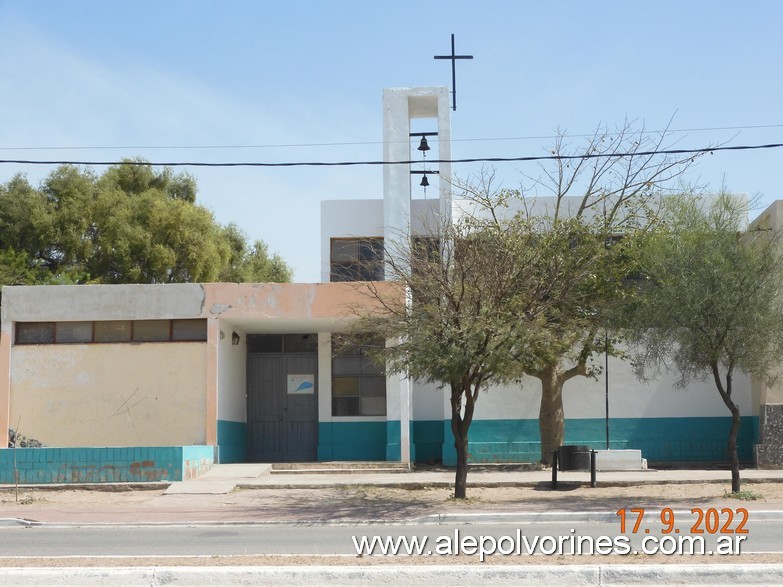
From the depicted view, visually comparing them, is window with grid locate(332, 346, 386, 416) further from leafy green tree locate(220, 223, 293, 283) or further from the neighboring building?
leafy green tree locate(220, 223, 293, 283)

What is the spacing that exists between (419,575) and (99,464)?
12900 millimetres

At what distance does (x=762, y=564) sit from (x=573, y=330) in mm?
11729

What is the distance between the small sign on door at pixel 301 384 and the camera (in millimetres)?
24703

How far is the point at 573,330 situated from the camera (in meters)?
20.4

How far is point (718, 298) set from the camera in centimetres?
1673

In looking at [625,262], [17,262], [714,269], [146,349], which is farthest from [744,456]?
[17,262]

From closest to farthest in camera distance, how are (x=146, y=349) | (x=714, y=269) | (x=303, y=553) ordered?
(x=303, y=553)
(x=714, y=269)
(x=146, y=349)

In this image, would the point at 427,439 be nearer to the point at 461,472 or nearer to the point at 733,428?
the point at 461,472

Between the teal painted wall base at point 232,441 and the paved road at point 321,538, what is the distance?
746 centimetres

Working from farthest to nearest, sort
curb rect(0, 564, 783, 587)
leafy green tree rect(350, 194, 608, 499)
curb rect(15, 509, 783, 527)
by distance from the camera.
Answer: leafy green tree rect(350, 194, 608, 499), curb rect(15, 509, 783, 527), curb rect(0, 564, 783, 587)

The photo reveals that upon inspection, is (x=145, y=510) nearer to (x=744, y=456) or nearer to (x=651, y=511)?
(x=651, y=511)

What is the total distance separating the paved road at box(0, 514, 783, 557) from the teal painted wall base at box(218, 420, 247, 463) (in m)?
7.46

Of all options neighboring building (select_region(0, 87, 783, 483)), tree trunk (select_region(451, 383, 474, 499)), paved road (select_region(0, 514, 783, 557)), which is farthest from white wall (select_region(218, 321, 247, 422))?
paved road (select_region(0, 514, 783, 557))

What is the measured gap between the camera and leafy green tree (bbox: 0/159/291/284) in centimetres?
3903
